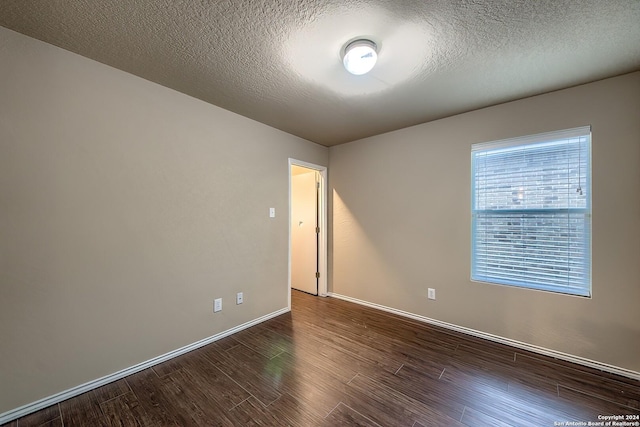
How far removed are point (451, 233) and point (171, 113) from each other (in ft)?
10.3

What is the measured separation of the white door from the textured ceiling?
70.9 inches

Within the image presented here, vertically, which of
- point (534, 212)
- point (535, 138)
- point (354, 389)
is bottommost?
point (354, 389)

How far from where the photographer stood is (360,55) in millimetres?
1644

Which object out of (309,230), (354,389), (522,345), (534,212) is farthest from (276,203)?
(522,345)

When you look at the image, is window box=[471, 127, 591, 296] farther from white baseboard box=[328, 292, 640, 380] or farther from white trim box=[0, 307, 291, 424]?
white trim box=[0, 307, 291, 424]

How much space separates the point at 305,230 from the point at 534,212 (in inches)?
116

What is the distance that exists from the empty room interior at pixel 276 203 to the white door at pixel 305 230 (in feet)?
3.24

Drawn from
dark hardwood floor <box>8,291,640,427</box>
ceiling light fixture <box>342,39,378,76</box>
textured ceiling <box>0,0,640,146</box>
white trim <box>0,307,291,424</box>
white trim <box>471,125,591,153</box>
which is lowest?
dark hardwood floor <box>8,291,640,427</box>

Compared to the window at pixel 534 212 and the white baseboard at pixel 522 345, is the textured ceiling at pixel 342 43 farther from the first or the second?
the white baseboard at pixel 522 345

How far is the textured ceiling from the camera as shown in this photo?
1.36 metres

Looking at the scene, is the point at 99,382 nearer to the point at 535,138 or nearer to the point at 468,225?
the point at 468,225

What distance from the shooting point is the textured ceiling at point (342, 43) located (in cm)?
136

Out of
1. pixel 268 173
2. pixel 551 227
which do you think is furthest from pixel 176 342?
pixel 551 227

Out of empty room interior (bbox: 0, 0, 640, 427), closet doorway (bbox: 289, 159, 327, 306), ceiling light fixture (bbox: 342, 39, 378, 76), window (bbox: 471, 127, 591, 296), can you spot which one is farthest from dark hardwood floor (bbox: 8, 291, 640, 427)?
Answer: ceiling light fixture (bbox: 342, 39, 378, 76)
